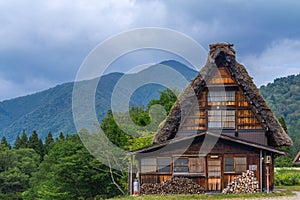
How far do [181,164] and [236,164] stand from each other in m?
2.56

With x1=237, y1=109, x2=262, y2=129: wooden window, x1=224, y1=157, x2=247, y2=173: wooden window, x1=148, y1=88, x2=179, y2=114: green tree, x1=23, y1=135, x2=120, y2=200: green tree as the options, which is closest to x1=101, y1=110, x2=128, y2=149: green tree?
x1=23, y1=135, x2=120, y2=200: green tree

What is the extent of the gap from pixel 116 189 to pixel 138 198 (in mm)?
13796

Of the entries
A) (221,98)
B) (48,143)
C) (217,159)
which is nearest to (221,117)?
(221,98)

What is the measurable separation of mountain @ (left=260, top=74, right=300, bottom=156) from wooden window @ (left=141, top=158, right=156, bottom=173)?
68.6m

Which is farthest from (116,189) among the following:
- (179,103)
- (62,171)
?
(179,103)

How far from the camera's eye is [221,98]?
2455cm

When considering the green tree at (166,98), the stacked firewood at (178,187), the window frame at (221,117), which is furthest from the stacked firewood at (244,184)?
the green tree at (166,98)

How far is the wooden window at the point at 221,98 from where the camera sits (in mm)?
24516

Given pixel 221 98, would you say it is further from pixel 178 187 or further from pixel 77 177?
pixel 77 177

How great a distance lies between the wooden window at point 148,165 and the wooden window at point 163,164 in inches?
9.4

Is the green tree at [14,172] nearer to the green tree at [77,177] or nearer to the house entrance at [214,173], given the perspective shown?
the green tree at [77,177]

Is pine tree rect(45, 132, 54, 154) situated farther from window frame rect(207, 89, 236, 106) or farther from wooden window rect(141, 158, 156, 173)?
window frame rect(207, 89, 236, 106)

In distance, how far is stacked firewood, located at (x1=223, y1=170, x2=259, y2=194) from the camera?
74.8 feet

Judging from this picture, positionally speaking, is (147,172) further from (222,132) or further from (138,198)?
(222,132)
